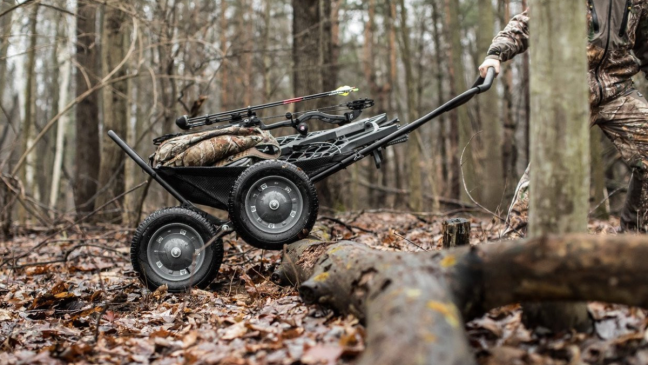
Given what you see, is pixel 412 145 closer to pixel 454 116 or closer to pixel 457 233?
pixel 454 116

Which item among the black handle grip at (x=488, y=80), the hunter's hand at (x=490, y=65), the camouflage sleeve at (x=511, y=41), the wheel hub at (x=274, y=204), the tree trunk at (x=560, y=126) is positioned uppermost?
the camouflage sleeve at (x=511, y=41)

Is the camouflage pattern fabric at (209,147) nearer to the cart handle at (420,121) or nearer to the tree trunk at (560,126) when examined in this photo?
the cart handle at (420,121)

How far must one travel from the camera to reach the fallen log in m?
2.02

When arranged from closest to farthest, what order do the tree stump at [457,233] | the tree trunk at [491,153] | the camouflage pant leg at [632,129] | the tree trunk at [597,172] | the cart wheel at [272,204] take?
the tree stump at [457,233] < the camouflage pant leg at [632,129] < the cart wheel at [272,204] < the tree trunk at [597,172] < the tree trunk at [491,153]

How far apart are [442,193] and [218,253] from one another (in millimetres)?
16254

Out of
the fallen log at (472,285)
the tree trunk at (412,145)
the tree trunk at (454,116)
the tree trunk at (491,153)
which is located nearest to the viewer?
the fallen log at (472,285)

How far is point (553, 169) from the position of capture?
2.59m

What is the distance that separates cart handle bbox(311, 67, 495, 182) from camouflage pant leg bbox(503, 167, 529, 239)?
31.5 inches

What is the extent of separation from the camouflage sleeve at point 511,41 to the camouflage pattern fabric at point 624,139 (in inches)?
31.7

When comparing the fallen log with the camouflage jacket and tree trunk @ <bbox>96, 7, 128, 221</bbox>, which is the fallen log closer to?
the camouflage jacket

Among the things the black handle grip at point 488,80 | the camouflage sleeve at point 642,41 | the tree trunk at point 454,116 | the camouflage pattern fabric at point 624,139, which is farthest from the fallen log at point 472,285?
the tree trunk at point 454,116

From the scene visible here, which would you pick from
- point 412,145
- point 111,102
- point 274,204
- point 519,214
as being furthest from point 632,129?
point 412,145

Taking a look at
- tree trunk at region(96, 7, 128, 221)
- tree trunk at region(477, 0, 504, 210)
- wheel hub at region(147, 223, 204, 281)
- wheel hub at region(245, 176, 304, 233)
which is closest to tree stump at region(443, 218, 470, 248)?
wheel hub at region(245, 176, 304, 233)

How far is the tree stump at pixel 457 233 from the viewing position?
408cm
